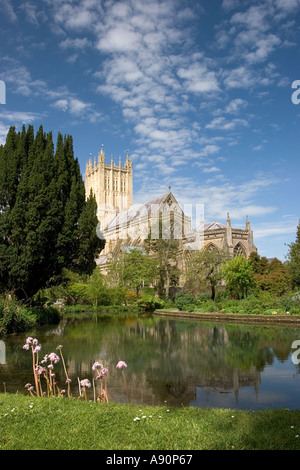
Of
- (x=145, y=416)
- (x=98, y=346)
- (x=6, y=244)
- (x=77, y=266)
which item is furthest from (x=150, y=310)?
(x=145, y=416)

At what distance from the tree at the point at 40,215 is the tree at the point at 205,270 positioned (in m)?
11.3

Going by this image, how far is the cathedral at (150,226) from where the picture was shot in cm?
3634

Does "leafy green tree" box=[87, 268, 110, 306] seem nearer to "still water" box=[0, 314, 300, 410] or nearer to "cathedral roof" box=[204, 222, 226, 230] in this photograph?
"cathedral roof" box=[204, 222, 226, 230]

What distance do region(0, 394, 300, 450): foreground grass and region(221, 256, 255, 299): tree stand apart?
1985cm

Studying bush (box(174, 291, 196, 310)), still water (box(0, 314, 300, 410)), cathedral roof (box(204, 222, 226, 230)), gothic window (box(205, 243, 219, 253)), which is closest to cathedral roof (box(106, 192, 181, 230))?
cathedral roof (box(204, 222, 226, 230))

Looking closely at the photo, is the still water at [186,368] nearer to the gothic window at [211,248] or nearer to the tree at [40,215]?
the tree at [40,215]

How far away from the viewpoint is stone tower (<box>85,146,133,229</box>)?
73.9 metres

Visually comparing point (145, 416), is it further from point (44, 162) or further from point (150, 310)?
point (150, 310)

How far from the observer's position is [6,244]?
1566 cm

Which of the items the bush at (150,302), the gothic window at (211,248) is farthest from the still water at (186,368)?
the bush at (150,302)

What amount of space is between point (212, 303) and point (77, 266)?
1035 centimetres

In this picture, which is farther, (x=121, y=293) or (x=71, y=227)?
(x=121, y=293)

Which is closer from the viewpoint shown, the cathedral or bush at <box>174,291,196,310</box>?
bush at <box>174,291,196,310</box>
